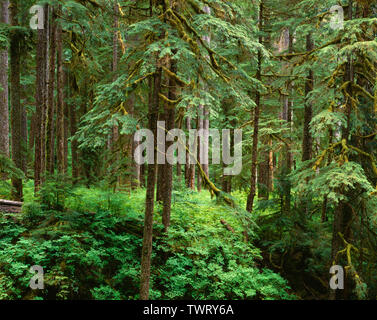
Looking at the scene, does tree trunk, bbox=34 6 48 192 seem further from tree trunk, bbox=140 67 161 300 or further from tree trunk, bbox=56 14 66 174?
tree trunk, bbox=140 67 161 300

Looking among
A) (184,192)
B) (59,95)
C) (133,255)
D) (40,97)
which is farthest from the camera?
(184,192)

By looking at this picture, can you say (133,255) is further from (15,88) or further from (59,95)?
(15,88)

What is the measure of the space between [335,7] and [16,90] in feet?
40.0

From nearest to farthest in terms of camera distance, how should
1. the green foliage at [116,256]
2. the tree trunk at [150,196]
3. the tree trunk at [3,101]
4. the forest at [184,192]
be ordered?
the tree trunk at [150,196]
the forest at [184,192]
the green foliage at [116,256]
the tree trunk at [3,101]

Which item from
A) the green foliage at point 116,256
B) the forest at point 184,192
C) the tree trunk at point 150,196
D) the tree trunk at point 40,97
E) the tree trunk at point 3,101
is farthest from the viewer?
the tree trunk at point 3,101

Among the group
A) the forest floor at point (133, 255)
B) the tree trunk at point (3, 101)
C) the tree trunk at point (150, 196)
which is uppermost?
the tree trunk at point (3, 101)

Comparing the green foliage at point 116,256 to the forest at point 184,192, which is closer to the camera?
the forest at point 184,192

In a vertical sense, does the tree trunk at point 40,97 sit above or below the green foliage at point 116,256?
above

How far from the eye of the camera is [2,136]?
47.1 feet

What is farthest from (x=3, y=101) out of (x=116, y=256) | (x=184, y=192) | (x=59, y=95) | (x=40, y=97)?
(x=116, y=256)

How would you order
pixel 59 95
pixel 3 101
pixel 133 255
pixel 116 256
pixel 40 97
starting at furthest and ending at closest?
pixel 3 101 < pixel 59 95 < pixel 40 97 < pixel 133 255 < pixel 116 256

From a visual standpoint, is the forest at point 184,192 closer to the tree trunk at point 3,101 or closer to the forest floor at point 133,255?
the forest floor at point 133,255

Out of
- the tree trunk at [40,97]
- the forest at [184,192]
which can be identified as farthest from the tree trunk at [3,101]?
the tree trunk at [40,97]
